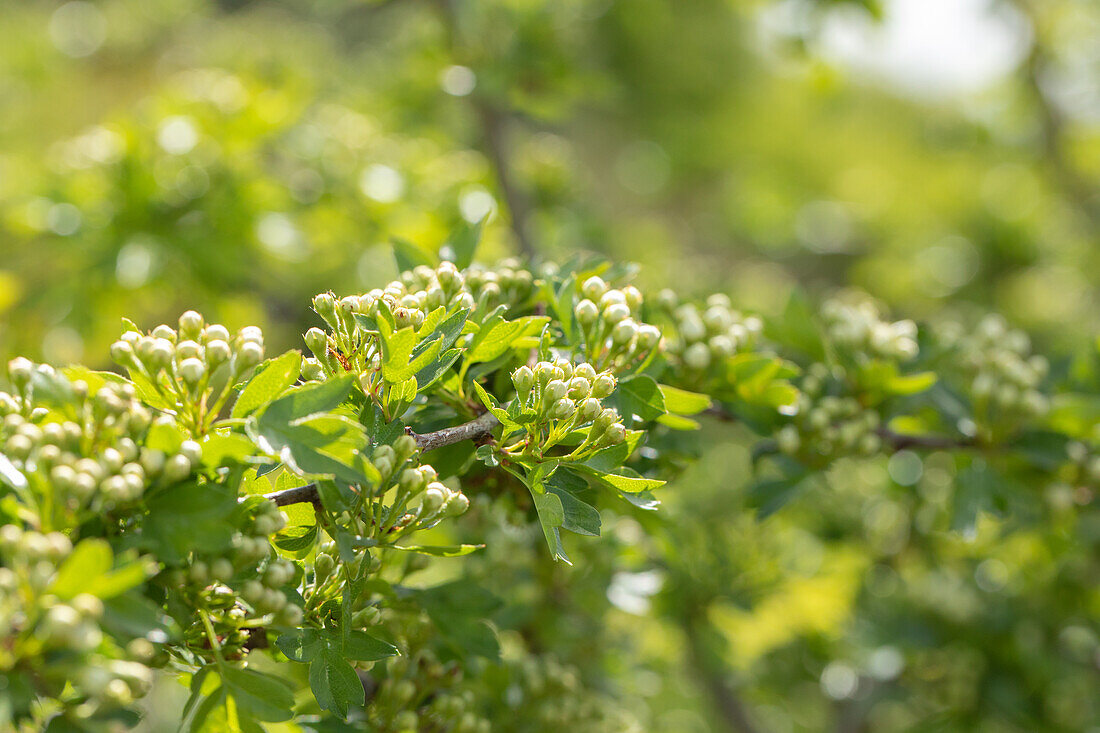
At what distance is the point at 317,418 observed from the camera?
809 mm

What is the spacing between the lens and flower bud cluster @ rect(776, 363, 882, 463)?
1330mm

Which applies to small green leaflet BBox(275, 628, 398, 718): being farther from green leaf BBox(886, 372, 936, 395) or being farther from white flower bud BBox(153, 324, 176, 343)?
green leaf BBox(886, 372, 936, 395)

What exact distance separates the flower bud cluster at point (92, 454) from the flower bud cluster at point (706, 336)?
2.30ft

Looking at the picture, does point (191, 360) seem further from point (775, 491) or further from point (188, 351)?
point (775, 491)

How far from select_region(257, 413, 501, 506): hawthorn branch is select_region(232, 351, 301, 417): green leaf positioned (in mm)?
95

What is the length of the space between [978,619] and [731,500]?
0.73 metres

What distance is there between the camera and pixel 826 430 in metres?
1.32

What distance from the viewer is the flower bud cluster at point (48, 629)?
0.66m

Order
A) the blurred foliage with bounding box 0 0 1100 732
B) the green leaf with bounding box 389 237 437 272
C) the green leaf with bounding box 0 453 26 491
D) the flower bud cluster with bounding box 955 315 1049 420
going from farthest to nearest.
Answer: the blurred foliage with bounding box 0 0 1100 732 < the flower bud cluster with bounding box 955 315 1049 420 < the green leaf with bounding box 389 237 437 272 < the green leaf with bounding box 0 453 26 491

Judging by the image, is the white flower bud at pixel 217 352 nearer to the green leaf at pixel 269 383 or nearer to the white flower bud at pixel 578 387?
the green leaf at pixel 269 383

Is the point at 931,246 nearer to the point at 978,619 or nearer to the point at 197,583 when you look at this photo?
the point at 978,619

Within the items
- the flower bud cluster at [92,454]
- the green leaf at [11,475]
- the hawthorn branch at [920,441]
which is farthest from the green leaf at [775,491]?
the green leaf at [11,475]

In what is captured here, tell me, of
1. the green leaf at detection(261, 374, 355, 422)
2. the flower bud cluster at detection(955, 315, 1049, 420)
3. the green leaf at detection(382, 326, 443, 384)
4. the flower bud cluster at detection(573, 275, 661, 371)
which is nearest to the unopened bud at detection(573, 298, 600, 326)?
the flower bud cluster at detection(573, 275, 661, 371)

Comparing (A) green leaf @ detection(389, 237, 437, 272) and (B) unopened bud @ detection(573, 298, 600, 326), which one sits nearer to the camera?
(B) unopened bud @ detection(573, 298, 600, 326)
